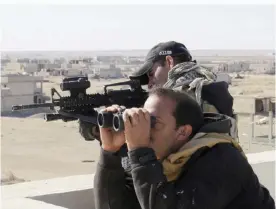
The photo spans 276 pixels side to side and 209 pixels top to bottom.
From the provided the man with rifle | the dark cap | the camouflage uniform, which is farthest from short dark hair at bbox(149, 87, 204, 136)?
the dark cap

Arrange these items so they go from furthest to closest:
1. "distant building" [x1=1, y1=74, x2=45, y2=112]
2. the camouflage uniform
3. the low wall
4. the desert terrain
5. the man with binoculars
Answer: "distant building" [x1=1, y1=74, x2=45, y2=112] < the desert terrain < the low wall < the camouflage uniform < the man with binoculars

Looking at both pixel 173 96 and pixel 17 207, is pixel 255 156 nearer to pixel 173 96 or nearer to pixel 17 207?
pixel 17 207

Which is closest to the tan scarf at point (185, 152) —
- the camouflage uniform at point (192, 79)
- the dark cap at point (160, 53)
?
the camouflage uniform at point (192, 79)

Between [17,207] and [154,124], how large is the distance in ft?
4.66

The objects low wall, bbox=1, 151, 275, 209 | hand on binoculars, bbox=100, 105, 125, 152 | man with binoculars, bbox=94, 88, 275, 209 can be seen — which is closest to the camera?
man with binoculars, bbox=94, 88, 275, 209

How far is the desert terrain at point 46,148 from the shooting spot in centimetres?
1778

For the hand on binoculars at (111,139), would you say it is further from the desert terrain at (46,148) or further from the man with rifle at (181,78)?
the desert terrain at (46,148)

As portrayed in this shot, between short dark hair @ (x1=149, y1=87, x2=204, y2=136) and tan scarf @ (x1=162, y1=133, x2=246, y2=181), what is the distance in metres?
0.04

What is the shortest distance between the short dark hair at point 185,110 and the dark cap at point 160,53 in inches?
39.0

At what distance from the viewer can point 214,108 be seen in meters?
2.35

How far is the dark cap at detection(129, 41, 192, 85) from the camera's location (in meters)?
2.79

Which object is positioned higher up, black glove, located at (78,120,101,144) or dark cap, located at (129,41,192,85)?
dark cap, located at (129,41,192,85)

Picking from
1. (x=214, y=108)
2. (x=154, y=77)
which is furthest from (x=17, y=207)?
(x=214, y=108)

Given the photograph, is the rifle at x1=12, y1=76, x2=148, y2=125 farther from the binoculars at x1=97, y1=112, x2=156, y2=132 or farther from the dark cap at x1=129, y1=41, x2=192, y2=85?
the binoculars at x1=97, y1=112, x2=156, y2=132
